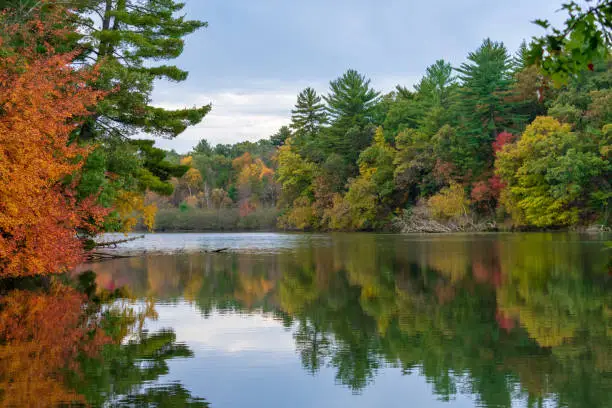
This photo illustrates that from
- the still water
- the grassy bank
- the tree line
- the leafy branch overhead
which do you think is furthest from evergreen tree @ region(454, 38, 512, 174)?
the leafy branch overhead

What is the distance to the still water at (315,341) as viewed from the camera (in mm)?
7270

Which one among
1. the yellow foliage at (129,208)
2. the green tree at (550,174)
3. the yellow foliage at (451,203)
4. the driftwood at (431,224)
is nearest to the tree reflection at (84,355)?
the yellow foliage at (129,208)

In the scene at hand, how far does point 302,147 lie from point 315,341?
7373 centimetres

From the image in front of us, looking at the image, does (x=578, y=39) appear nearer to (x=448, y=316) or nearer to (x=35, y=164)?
(x=448, y=316)

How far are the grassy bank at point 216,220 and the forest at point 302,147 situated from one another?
0.74 feet

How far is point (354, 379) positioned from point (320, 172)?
2825 inches

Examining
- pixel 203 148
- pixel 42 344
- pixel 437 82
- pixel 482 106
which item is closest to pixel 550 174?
pixel 482 106

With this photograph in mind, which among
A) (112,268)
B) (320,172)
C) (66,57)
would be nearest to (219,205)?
(320,172)

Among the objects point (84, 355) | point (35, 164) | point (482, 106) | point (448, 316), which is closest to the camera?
point (84, 355)

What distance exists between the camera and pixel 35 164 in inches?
584

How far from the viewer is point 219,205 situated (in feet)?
334

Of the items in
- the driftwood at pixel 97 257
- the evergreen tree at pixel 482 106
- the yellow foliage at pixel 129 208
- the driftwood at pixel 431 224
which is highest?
the evergreen tree at pixel 482 106

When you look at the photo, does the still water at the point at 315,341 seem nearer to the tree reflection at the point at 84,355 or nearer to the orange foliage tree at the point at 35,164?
the tree reflection at the point at 84,355

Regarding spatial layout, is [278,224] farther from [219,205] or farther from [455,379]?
[455,379]
